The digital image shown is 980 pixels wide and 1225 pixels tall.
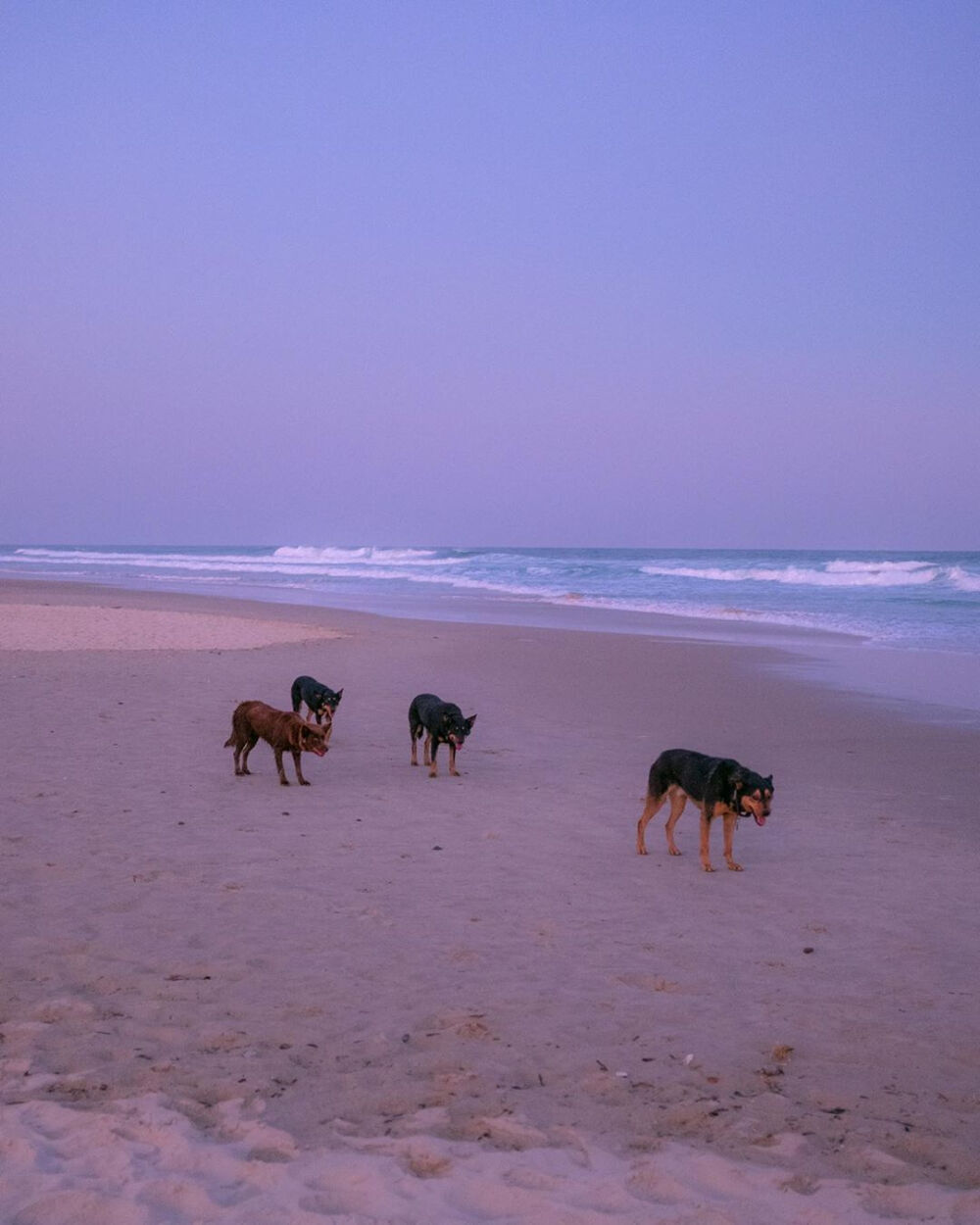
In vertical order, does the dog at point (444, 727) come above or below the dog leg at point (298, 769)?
above

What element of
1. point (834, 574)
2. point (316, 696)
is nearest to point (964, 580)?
point (834, 574)

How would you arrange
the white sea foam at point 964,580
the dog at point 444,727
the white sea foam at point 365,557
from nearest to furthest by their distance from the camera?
the dog at point 444,727 < the white sea foam at point 964,580 < the white sea foam at point 365,557

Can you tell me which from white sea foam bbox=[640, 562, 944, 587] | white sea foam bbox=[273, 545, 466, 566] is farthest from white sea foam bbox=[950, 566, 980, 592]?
white sea foam bbox=[273, 545, 466, 566]

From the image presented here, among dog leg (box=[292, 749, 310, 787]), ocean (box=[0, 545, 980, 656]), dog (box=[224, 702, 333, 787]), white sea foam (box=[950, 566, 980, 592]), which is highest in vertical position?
white sea foam (box=[950, 566, 980, 592])

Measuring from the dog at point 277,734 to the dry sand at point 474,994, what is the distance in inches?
10.6

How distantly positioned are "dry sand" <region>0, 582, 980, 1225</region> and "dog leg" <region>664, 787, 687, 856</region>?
175mm

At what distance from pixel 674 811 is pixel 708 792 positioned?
71cm

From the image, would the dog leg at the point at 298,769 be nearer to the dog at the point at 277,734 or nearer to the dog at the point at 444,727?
the dog at the point at 277,734

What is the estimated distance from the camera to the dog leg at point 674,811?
7914 millimetres

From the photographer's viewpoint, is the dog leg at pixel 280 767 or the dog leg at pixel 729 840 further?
the dog leg at pixel 280 767

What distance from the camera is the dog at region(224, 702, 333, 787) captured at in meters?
9.79

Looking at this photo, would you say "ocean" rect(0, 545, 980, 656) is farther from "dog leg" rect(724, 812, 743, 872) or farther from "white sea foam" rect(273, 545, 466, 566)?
"dog leg" rect(724, 812, 743, 872)

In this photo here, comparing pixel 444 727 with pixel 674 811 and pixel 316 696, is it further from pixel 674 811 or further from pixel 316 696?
pixel 674 811

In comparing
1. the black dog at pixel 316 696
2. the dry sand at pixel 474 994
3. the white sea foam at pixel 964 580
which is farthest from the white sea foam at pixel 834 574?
the dry sand at pixel 474 994
